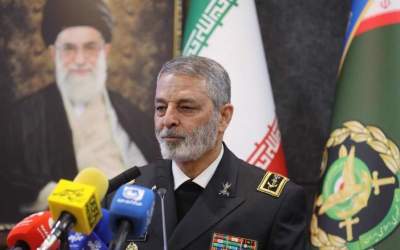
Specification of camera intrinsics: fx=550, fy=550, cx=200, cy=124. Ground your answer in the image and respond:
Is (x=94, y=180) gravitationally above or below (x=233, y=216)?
above

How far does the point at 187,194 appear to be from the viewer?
1590 millimetres

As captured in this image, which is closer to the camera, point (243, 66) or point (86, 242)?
point (86, 242)

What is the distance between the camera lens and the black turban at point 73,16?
2.68 meters

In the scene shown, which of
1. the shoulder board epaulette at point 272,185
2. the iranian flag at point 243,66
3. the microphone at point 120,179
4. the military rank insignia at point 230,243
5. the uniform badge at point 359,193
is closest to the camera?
the microphone at point 120,179

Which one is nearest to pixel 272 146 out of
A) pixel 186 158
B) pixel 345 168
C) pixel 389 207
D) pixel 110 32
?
pixel 345 168

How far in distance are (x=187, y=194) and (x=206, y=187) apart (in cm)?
6

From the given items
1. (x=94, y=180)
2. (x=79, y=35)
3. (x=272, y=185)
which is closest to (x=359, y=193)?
(x=272, y=185)

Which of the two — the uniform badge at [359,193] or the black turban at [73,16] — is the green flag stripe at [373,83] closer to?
the uniform badge at [359,193]

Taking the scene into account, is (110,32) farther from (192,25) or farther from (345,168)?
(345,168)

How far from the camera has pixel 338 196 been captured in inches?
96.4

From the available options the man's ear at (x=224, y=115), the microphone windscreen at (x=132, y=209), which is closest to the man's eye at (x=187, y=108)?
the man's ear at (x=224, y=115)

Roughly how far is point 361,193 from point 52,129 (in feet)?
4.89

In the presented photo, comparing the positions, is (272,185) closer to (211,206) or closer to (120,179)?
(211,206)

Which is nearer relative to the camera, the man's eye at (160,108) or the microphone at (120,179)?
the microphone at (120,179)
